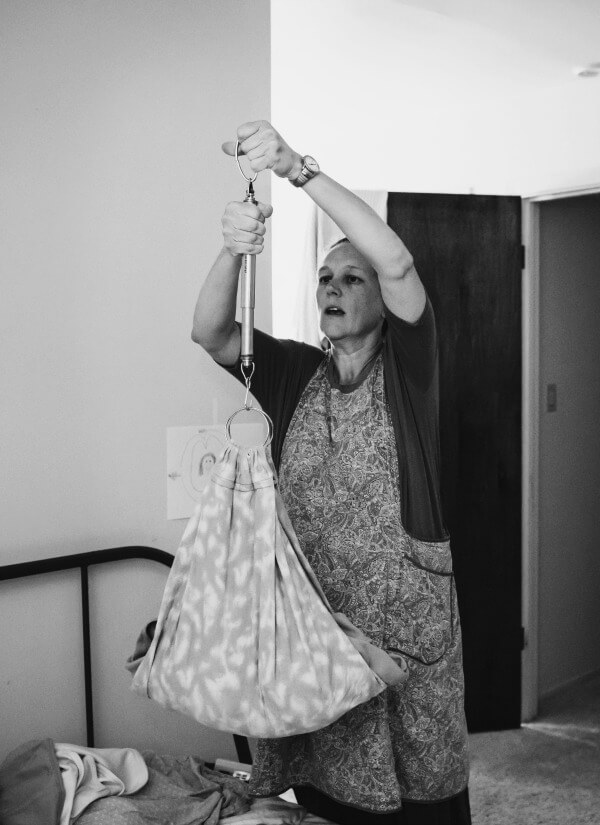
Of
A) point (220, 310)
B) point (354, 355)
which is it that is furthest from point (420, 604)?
point (220, 310)

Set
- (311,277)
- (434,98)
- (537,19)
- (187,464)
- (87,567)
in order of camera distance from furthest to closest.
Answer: (434,98) < (311,277) < (537,19) < (187,464) < (87,567)

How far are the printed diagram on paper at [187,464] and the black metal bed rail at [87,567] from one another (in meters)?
0.12

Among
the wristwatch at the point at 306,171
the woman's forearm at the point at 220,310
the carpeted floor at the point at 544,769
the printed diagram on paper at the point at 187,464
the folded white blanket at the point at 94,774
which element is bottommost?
the carpeted floor at the point at 544,769

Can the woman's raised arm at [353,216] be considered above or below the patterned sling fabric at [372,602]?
above

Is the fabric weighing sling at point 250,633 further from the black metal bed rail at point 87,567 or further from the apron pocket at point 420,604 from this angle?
the black metal bed rail at point 87,567

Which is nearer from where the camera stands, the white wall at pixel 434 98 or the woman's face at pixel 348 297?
the woman's face at pixel 348 297

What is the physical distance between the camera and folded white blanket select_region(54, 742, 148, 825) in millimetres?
1373

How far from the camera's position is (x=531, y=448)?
3.28m

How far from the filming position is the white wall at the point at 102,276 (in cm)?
164

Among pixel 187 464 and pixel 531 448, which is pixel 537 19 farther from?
pixel 187 464

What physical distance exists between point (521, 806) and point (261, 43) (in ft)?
7.51

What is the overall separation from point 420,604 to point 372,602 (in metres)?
0.08

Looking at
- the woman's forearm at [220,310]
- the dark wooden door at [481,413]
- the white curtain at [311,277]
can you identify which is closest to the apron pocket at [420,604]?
Answer: the woman's forearm at [220,310]

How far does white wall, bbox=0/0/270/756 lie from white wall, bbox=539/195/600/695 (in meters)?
1.80
